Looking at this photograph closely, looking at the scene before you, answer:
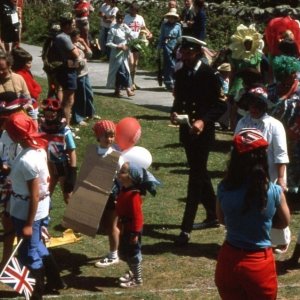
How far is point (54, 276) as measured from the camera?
7.74 meters

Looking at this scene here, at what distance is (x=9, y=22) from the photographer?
16.0 meters

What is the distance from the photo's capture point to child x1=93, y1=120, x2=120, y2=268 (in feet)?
26.8

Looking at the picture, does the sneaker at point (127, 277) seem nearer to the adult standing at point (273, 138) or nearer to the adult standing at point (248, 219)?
the adult standing at point (273, 138)

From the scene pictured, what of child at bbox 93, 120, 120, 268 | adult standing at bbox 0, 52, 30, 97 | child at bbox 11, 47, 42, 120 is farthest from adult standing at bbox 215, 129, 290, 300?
child at bbox 11, 47, 42, 120

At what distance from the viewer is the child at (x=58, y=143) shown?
29.3 ft

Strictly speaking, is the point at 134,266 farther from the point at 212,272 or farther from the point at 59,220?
the point at 59,220

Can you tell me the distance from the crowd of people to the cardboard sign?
5.2 inches

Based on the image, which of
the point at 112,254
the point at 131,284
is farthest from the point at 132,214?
the point at 112,254

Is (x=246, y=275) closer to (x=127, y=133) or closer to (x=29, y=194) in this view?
(x=29, y=194)

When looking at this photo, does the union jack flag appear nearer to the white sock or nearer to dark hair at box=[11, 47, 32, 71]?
the white sock

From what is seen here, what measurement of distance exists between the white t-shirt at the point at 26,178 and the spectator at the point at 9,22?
29.0ft

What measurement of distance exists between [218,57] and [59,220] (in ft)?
16.6

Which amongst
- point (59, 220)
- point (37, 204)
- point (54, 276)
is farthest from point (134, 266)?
point (59, 220)

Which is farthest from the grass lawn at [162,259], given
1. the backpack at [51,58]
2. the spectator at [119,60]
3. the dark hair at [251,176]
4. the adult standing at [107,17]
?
the adult standing at [107,17]
